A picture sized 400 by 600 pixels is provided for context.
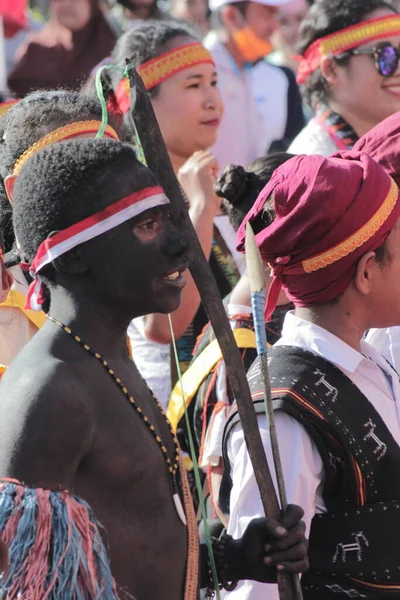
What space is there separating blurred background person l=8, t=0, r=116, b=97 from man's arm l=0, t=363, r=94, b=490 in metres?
5.27

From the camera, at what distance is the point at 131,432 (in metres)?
2.26

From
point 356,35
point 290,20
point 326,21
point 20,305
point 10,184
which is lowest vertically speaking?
point 20,305

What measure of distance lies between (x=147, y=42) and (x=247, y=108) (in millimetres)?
2190

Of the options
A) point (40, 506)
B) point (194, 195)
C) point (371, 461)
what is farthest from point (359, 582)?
point (194, 195)

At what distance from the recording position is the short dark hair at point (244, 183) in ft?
12.7

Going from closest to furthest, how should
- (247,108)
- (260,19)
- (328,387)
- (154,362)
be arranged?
(328,387)
(154,362)
(247,108)
(260,19)

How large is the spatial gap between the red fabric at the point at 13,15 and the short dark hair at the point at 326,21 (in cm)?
313

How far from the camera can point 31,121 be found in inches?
122

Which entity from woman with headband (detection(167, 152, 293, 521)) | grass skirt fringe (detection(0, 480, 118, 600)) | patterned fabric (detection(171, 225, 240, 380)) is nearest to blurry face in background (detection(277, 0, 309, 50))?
patterned fabric (detection(171, 225, 240, 380))

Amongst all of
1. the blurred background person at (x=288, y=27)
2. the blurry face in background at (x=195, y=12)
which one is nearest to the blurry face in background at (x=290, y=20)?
the blurred background person at (x=288, y=27)

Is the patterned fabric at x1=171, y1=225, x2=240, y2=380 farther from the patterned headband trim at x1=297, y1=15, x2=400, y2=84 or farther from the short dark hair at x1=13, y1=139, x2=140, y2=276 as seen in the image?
the short dark hair at x1=13, y1=139, x2=140, y2=276

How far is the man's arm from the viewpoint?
204 cm

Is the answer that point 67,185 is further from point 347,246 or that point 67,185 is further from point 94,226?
point 347,246

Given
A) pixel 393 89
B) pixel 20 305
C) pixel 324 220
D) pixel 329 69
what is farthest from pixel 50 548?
pixel 329 69
